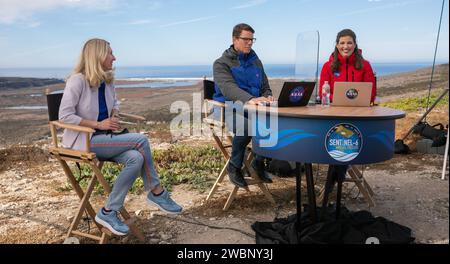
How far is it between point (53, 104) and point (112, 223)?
41.8 inches

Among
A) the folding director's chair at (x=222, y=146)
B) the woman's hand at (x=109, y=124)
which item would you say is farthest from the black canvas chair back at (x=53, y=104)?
the folding director's chair at (x=222, y=146)

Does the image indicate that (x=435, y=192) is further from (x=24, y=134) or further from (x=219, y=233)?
(x=24, y=134)

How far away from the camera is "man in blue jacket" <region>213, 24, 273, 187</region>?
4277 millimetres

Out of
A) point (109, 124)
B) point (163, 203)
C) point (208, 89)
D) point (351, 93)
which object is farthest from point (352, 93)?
point (109, 124)

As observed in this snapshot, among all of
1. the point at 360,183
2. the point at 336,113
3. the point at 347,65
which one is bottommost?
the point at 360,183

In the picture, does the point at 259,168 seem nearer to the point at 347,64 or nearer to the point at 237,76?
the point at 237,76

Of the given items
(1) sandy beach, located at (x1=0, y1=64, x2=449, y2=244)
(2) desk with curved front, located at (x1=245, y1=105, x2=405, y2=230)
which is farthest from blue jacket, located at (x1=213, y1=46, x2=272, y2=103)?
(2) desk with curved front, located at (x1=245, y1=105, x2=405, y2=230)

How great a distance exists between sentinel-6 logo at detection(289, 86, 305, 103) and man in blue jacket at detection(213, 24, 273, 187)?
0.51m

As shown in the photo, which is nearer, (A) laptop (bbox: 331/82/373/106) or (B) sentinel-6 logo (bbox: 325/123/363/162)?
(B) sentinel-6 logo (bbox: 325/123/363/162)

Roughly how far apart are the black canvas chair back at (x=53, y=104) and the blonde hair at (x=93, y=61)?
10.1 inches

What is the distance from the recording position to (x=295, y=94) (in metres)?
3.62

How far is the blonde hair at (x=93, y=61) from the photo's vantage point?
11.3 feet

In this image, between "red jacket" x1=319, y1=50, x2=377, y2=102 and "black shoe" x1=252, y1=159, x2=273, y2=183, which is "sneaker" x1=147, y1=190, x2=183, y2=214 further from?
"red jacket" x1=319, y1=50, x2=377, y2=102
